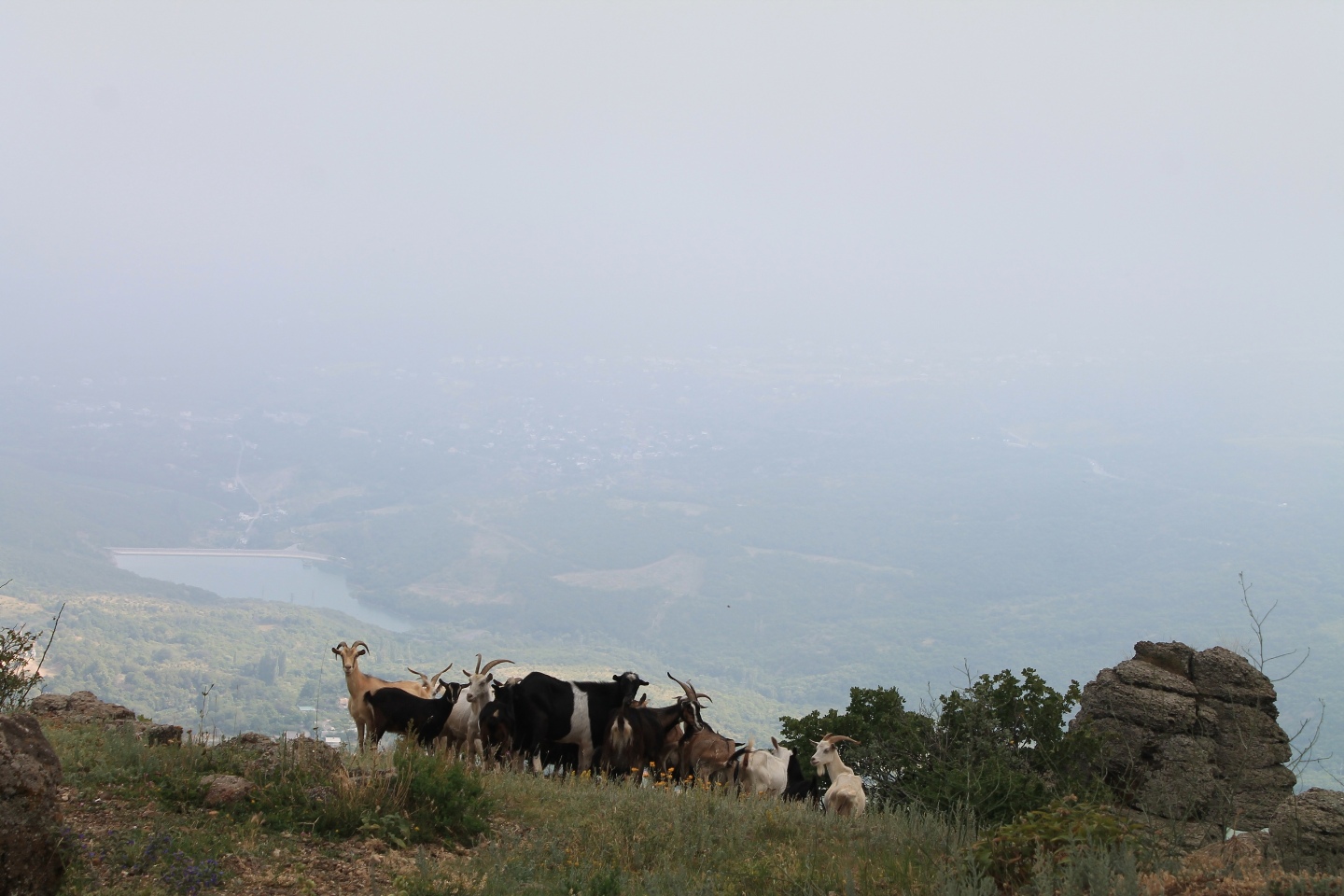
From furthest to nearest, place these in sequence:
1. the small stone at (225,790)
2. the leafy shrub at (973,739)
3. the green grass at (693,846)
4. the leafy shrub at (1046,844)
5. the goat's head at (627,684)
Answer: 1. the goat's head at (627,684)
2. the leafy shrub at (973,739)
3. the small stone at (225,790)
4. the green grass at (693,846)
5. the leafy shrub at (1046,844)

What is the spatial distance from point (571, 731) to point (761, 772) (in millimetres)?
2931

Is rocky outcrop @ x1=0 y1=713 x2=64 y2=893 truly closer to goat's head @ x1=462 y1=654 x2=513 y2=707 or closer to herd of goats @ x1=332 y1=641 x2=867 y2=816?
herd of goats @ x1=332 y1=641 x2=867 y2=816

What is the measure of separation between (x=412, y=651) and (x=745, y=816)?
149 m

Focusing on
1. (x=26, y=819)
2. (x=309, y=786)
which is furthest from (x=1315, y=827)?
(x=26, y=819)

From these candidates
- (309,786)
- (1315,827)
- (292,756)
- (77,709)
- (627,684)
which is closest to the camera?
(309,786)

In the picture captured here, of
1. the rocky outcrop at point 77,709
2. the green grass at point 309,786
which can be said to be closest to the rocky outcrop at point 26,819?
the green grass at point 309,786

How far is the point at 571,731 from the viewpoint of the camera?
1511 centimetres

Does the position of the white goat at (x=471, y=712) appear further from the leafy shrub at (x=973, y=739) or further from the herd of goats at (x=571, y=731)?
the leafy shrub at (x=973, y=739)

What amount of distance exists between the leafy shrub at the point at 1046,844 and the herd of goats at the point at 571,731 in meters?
6.59

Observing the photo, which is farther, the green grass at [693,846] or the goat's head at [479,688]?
the goat's head at [479,688]

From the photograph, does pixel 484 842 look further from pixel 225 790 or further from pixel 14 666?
pixel 14 666

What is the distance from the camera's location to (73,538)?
197 m

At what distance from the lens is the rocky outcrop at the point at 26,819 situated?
6008 mm

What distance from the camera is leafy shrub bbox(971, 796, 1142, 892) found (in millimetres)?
6934
